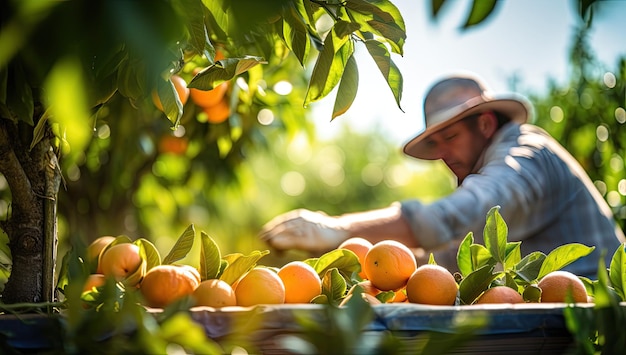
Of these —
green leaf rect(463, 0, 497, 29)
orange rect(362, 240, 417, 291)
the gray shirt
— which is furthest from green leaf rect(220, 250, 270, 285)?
the gray shirt

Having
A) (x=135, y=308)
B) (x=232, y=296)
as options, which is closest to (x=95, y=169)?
(x=232, y=296)

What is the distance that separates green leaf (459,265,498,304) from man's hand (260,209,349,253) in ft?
3.03

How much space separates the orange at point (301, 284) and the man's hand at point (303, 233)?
89 cm

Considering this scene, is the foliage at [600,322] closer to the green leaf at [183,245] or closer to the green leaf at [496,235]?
the green leaf at [496,235]

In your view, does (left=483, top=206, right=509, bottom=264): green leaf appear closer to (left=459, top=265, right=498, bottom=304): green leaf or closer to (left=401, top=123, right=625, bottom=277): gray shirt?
(left=459, top=265, right=498, bottom=304): green leaf

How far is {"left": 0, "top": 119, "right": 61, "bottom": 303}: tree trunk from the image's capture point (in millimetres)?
792

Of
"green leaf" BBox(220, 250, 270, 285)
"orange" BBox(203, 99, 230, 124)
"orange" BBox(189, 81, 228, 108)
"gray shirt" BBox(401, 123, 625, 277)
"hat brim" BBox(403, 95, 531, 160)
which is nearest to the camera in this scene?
"green leaf" BBox(220, 250, 270, 285)

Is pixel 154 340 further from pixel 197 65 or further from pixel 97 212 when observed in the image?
pixel 97 212

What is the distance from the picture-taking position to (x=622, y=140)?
260 cm

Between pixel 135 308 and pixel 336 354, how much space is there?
0.52ft

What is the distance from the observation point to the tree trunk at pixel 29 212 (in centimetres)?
79

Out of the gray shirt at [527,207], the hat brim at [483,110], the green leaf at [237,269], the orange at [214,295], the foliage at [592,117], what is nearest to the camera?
the orange at [214,295]

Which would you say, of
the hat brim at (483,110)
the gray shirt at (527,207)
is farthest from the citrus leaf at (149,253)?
the hat brim at (483,110)

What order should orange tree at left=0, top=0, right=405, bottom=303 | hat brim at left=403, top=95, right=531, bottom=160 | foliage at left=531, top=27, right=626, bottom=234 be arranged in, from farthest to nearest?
foliage at left=531, top=27, right=626, bottom=234 < hat brim at left=403, top=95, right=531, bottom=160 < orange tree at left=0, top=0, right=405, bottom=303
